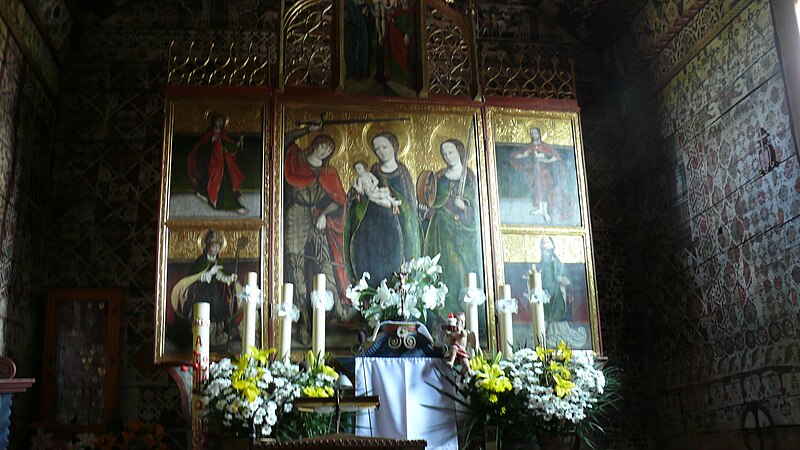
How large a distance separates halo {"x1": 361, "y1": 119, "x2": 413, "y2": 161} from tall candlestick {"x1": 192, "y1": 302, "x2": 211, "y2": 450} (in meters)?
2.35

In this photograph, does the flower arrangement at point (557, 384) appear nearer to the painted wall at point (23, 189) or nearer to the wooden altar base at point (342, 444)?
the wooden altar base at point (342, 444)

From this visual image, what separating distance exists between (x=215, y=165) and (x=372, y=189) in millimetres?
1457

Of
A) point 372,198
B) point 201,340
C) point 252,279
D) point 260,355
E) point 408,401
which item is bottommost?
point 408,401

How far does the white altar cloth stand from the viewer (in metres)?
6.59

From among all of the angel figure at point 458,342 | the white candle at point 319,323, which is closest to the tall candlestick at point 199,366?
the white candle at point 319,323

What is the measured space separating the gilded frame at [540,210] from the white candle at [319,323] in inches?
65.6

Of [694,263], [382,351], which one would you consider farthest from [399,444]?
[694,263]

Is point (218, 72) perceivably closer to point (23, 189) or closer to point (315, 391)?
point (23, 189)

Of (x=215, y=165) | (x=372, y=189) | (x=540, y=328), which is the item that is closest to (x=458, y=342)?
(x=540, y=328)

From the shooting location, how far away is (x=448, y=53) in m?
9.91

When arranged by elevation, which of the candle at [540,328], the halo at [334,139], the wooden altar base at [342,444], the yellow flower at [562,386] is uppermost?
the halo at [334,139]

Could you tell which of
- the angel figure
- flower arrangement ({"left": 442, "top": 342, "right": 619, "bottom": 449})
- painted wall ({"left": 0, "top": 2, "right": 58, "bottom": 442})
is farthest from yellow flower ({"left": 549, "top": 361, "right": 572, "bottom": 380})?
painted wall ({"left": 0, "top": 2, "right": 58, "bottom": 442})

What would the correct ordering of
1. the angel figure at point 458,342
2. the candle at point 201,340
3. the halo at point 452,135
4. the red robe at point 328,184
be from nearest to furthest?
the candle at point 201,340 < the angel figure at point 458,342 < the red robe at point 328,184 < the halo at point 452,135

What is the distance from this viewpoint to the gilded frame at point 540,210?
7.70 m
